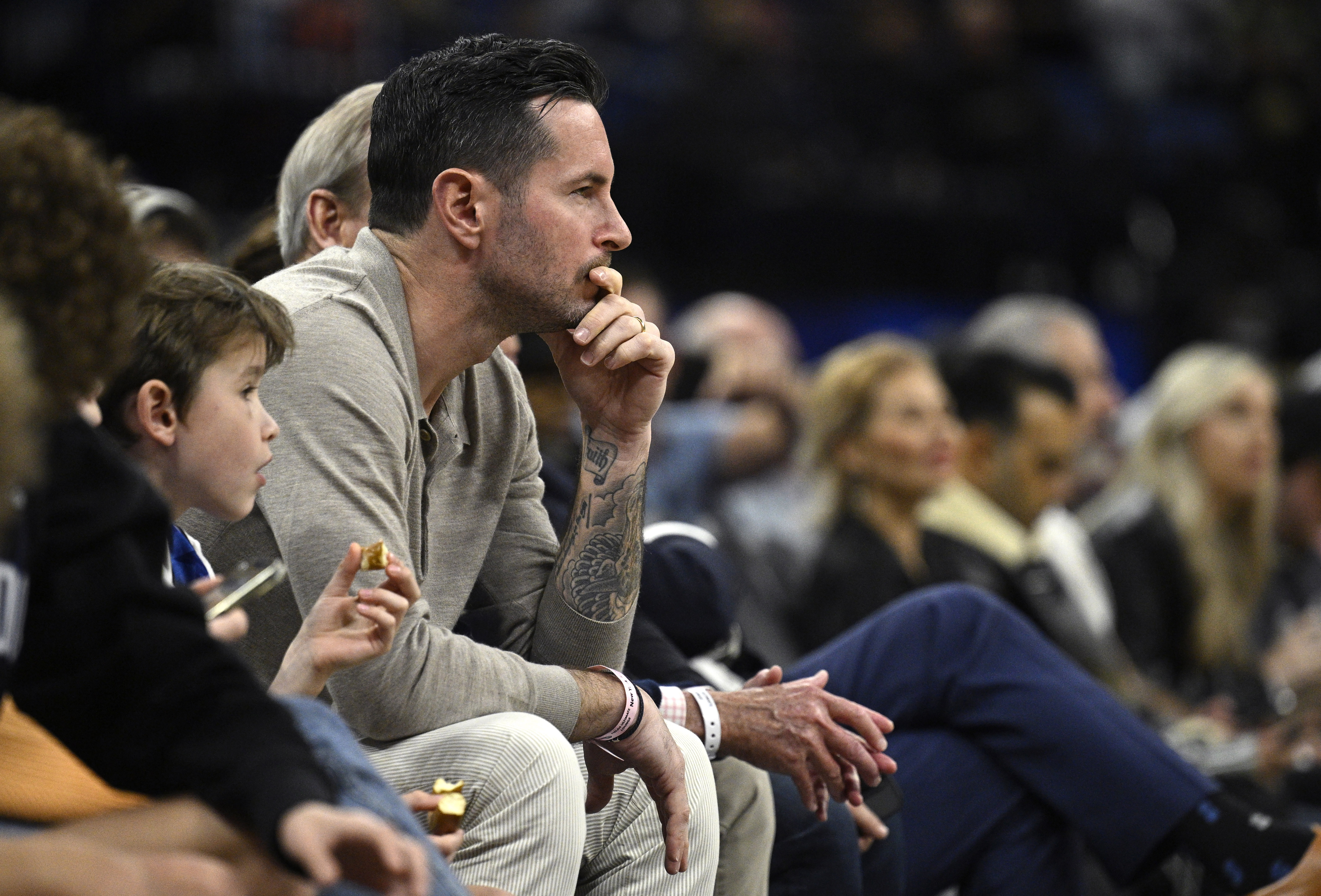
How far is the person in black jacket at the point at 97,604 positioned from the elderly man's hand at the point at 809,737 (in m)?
0.77

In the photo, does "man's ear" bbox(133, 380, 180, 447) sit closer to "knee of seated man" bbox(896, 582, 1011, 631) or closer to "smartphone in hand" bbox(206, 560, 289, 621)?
"smartphone in hand" bbox(206, 560, 289, 621)

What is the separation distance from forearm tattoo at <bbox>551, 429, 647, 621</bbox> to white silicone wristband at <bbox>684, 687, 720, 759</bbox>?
0.15 meters

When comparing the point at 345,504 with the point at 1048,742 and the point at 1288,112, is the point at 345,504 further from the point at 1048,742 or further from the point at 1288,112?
the point at 1288,112

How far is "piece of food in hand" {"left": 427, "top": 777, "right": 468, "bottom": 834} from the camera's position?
61.9 inches

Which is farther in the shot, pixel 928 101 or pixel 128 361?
pixel 928 101

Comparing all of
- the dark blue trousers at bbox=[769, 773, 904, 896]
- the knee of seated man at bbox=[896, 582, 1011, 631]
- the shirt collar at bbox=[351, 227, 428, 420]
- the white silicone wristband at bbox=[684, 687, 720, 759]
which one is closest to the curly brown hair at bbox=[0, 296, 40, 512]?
the shirt collar at bbox=[351, 227, 428, 420]

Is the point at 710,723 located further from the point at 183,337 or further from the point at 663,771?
the point at 183,337

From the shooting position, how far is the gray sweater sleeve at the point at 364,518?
1681 mm

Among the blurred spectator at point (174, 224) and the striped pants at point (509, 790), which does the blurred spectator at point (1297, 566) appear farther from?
the blurred spectator at point (174, 224)

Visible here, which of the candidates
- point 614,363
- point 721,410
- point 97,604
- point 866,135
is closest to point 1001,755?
point 614,363

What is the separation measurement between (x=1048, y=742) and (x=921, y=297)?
555 centimetres

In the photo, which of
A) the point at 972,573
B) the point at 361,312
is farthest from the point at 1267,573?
the point at 361,312

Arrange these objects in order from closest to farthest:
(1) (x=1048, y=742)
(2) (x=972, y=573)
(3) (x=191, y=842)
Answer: (3) (x=191, y=842) → (1) (x=1048, y=742) → (2) (x=972, y=573)

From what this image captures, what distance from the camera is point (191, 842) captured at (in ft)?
4.01
